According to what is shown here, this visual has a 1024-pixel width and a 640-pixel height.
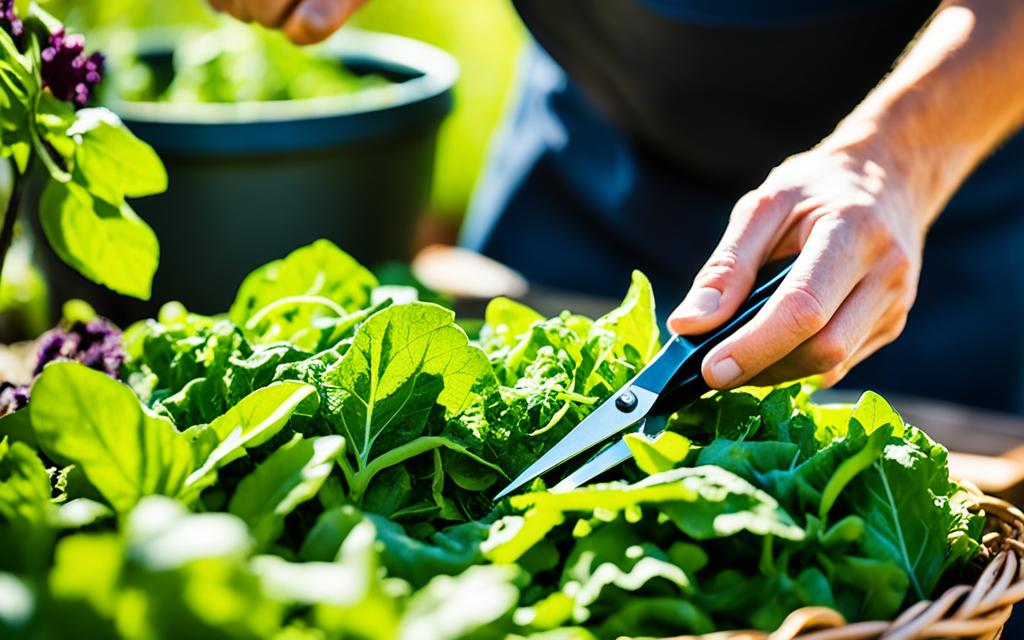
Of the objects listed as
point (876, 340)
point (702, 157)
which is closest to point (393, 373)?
point (876, 340)

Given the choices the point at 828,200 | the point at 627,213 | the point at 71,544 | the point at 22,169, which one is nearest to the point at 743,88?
the point at 627,213

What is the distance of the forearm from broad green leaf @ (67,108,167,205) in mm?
496

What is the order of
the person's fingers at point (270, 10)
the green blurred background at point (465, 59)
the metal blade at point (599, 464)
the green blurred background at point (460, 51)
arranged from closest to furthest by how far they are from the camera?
the metal blade at point (599, 464)
the person's fingers at point (270, 10)
the green blurred background at point (460, 51)
the green blurred background at point (465, 59)

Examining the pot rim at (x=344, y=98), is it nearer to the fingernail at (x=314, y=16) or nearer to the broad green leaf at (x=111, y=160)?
the fingernail at (x=314, y=16)

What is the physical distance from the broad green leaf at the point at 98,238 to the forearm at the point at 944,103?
1.67 feet

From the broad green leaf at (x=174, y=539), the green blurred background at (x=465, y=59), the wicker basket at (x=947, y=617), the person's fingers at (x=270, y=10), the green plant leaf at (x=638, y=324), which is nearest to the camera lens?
the broad green leaf at (x=174, y=539)

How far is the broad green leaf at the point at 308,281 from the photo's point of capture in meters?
0.78

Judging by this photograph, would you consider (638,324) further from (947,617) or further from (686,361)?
(947,617)

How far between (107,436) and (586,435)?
265mm

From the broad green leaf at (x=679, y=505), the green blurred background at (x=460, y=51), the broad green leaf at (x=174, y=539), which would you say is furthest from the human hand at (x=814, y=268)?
the green blurred background at (x=460, y=51)

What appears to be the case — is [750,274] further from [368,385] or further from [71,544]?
→ [71,544]

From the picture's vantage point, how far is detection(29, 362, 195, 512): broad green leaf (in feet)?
1.61

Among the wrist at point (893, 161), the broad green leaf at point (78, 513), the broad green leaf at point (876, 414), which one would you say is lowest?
the broad green leaf at point (78, 513)

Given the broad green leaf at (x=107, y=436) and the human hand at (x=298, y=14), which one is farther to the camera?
the human hand at (x=298, y=14)
